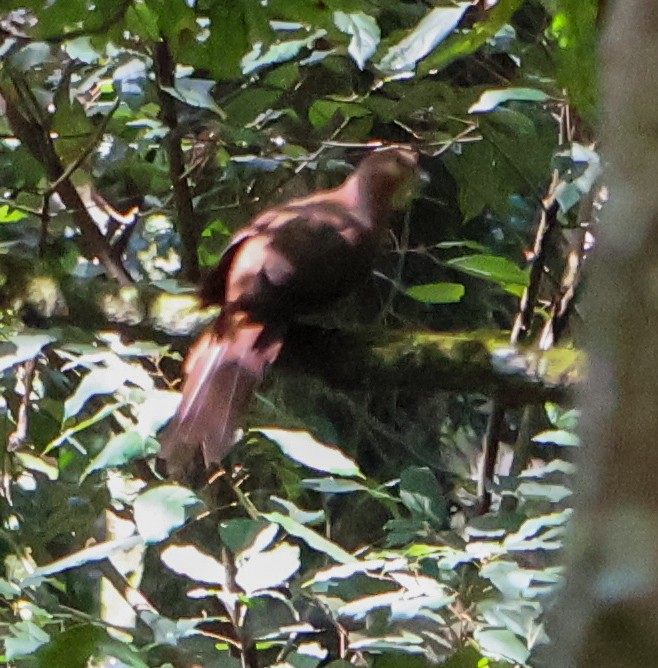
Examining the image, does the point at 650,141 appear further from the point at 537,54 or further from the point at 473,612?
the point at 537,54

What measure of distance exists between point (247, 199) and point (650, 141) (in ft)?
5.99

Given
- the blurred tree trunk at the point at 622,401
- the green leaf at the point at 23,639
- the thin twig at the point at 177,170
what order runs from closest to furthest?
the blurred tree trunk at the point at 622,401
the green leaf at the point at 23,639
the thin twig at the point at 177,170

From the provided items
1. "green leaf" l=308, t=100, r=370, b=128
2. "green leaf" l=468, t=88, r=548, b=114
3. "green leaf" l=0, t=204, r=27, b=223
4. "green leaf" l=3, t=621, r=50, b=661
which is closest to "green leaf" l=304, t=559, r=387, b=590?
"green leaf" l=3, t=621, r=50, b=661

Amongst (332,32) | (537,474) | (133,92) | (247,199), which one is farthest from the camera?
(247,199)

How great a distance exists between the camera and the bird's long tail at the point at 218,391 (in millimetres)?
1475

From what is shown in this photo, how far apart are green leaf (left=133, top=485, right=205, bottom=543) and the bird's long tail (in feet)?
0.34

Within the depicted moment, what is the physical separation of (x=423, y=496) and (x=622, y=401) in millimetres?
1357

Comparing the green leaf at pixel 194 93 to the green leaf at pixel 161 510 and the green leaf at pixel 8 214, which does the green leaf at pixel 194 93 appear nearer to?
the green leaf at pixel 8 214

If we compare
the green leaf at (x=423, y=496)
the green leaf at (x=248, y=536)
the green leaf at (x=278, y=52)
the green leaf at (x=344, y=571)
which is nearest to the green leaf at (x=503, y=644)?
the green leaf at (x=344, y=571)

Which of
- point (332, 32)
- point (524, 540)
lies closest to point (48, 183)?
point (332, 32)

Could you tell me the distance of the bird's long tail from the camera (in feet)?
4.84

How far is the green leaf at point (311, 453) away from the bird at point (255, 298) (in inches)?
3.2

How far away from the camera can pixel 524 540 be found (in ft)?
4.65

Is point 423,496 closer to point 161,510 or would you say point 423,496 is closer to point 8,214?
point 161,510
